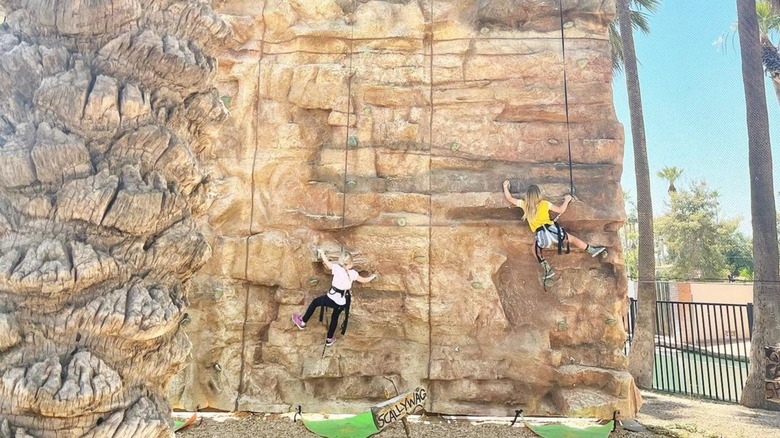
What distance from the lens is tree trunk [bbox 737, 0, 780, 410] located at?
304 inches

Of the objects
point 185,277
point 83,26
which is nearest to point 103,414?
point 185,277

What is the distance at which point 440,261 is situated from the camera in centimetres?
618

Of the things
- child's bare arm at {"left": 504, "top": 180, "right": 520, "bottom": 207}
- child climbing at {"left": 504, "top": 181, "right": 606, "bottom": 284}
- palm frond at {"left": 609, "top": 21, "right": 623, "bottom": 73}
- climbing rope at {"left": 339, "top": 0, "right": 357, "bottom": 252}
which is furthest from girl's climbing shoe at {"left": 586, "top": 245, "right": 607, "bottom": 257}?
palm frond at {"left": 609, "top": 21, "right": 623, "bottom": 73}

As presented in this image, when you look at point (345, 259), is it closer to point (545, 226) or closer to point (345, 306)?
point (345, 306)

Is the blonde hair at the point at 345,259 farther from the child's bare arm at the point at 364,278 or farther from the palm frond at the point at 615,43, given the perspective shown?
the palm frond at the point at 615,43

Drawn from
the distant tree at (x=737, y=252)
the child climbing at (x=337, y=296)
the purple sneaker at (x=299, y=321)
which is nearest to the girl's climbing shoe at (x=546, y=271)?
the child climbing at (x=337, y=296)

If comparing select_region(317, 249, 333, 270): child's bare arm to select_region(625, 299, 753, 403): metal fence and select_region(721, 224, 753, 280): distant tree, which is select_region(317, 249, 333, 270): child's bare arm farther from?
select_region(721, 224, 753, 280): distant tree

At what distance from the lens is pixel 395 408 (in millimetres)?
4750

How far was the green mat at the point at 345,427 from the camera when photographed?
543 centimetres

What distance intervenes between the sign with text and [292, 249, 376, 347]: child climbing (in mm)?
→ 1263

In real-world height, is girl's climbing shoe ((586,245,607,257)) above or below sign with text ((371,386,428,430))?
above

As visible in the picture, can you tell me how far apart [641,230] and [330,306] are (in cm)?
691

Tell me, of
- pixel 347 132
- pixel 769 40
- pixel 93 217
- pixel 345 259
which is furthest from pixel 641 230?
pixel 93 217

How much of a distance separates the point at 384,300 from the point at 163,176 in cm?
412
